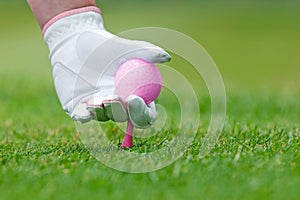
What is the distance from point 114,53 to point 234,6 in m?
12.6

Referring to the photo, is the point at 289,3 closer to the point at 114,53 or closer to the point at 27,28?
the point at 27,28

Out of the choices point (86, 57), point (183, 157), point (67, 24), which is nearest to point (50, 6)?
point (67, 24)

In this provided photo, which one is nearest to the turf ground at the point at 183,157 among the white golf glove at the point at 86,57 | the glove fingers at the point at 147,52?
the white golf glove at the point at 86,57

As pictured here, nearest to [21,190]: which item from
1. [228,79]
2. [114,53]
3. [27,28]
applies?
[114,53]

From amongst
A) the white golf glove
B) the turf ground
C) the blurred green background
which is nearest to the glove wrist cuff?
the white golf glove

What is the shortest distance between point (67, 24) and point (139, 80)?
488mm

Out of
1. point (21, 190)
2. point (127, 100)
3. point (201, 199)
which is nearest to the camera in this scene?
point (201, 199)

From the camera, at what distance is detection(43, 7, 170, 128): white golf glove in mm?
2816

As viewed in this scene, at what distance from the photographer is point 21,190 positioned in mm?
2176

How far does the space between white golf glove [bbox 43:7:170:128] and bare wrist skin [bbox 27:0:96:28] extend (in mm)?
26

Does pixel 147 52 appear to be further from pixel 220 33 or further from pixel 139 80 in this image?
pixel 220 33

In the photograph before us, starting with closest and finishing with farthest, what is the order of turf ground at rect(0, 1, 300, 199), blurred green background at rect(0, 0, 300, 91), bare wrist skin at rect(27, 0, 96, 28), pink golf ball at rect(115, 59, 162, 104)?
turf ground at rect(0, 1, 300, 199), pink golf ball at rect(115, 59, 162, 104), bare wrist skin at rect(27, 0, 96, 28), blurred green background at rect(0, 0, 300, 91)

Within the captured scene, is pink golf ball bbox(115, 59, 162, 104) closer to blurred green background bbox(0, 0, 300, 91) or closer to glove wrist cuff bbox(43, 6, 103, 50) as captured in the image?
glove wrist cuff bbox(43, 6, 103, 50)

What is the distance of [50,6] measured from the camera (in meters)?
2.94
